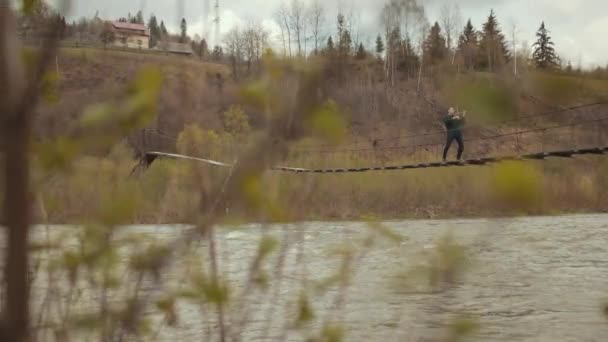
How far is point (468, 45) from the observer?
1077mm

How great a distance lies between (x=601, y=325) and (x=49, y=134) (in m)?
3.91

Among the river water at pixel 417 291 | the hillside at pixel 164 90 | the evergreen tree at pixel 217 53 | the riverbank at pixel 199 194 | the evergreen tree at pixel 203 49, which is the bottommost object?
the river water at pixel 417 291

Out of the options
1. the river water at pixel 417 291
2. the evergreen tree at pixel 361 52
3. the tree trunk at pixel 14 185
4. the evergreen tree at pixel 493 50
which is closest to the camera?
the tree trunk at pixel 14 185

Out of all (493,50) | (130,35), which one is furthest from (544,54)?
(130,35)

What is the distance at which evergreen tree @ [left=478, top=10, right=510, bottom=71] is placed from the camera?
826 millimetres

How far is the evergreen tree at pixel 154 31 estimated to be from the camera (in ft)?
3.30

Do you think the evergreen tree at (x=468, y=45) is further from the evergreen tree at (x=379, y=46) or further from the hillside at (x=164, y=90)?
the hillside at (x=164, y=90)

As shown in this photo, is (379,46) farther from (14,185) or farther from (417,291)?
(14,185)

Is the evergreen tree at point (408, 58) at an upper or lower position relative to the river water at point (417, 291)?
upper

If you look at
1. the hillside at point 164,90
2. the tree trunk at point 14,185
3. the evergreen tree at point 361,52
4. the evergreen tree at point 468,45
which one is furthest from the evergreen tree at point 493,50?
the tree trunk at point 14,185

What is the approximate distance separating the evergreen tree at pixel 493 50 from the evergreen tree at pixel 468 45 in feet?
0.05

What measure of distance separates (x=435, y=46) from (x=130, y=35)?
0.44m

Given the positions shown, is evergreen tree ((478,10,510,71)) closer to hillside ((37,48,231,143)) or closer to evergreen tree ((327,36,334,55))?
evergreen tree ((327,36,334,55))

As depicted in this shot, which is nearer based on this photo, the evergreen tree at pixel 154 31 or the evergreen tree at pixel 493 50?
the evergreen tree at pixel 493 50
